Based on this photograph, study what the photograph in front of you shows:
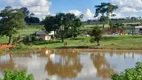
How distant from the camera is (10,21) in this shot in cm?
5359

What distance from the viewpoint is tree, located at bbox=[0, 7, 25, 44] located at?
53.9 m

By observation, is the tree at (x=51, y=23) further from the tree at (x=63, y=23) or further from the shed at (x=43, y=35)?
the shed at (x=43, y=35)

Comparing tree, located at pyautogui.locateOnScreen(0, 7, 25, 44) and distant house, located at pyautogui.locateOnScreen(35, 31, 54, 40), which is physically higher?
tree, located at pyautogui.locateOnScreen(0, 7, 25, 44)

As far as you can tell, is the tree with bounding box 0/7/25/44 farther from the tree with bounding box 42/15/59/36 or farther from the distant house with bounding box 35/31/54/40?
the distant house with bounding box 35/31/54/40

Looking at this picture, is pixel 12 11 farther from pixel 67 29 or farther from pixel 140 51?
pixel 140 51

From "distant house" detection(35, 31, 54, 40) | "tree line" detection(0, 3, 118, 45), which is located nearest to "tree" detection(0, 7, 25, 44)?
"tree line" detection(0, 3, 118, 45)

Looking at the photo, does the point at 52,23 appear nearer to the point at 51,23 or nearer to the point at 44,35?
the point at 51,23

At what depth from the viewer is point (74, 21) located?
198 feet

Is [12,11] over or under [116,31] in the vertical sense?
over

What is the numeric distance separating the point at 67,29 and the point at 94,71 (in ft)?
98.6

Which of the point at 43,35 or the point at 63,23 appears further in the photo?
the point at 43,35

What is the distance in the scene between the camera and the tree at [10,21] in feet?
177

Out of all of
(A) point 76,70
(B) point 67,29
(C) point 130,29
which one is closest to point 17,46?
(B) point 67,29

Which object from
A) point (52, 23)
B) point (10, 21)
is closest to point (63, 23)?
point (52, 23)
